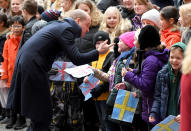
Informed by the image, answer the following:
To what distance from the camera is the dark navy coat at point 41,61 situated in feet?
15.3

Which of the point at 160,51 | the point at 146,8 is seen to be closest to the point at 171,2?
the point at 146,8

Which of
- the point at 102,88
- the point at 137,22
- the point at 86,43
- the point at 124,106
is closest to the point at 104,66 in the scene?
the point at 102,88

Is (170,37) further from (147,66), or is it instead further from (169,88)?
(169,88)

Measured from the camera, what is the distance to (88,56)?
4.72 metres

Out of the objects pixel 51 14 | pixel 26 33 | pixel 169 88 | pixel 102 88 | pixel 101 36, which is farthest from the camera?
pixel 26 33

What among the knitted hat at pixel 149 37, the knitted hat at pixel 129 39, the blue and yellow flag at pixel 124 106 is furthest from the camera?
the knitted hat at pixel 129 39

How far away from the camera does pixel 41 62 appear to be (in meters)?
4.70

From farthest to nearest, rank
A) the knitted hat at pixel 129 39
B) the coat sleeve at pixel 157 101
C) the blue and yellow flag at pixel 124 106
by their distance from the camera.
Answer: the knitted hat at pixel 129 39 → the blue and yellow flag at pixel 124 106 → the coat sleeve at pixel 157 101

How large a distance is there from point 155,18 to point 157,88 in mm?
1355

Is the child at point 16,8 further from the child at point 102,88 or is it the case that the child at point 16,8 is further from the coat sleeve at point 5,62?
the child at point 102,88

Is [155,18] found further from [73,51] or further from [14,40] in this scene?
[14,40]

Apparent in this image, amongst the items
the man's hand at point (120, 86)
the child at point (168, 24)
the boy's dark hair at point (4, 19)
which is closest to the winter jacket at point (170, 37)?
the child at point (168, 24)

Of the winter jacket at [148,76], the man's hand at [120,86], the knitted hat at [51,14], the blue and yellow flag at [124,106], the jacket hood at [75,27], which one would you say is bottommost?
the blue and yellow flag at [124,106]

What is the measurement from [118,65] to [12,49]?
2.80 metres
